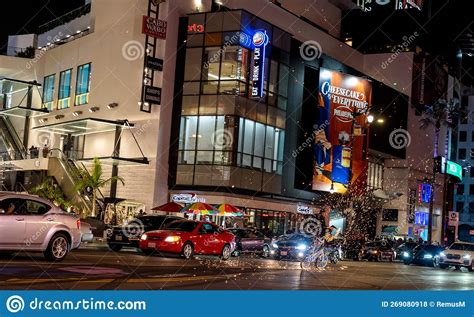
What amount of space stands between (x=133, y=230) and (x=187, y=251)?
120 inches

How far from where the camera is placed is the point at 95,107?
43.8 metres

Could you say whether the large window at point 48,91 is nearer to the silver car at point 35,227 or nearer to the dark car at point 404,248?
the dark car at point 404,248

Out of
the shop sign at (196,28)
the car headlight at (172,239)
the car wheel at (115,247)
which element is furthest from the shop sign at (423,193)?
the car headlight at (172,239)

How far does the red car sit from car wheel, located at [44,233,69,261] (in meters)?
7.14

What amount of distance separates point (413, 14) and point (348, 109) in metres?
19.5

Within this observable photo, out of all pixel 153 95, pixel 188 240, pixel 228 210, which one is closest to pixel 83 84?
pixel 153 95

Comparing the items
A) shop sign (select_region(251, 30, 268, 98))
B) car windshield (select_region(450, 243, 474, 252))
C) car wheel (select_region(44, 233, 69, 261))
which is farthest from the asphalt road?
shop sign (select_region(251, 30, 268, 98))

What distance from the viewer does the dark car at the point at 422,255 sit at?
38750 mm

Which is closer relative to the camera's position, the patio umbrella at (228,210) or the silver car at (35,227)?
the silver car at (35,227)

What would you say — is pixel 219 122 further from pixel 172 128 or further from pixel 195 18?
pixel 195 18

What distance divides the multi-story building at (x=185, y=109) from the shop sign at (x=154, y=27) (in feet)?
0.21

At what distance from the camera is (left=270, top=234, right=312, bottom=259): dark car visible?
30.6 meters

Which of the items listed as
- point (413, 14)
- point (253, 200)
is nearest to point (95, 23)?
point (253, 200)
